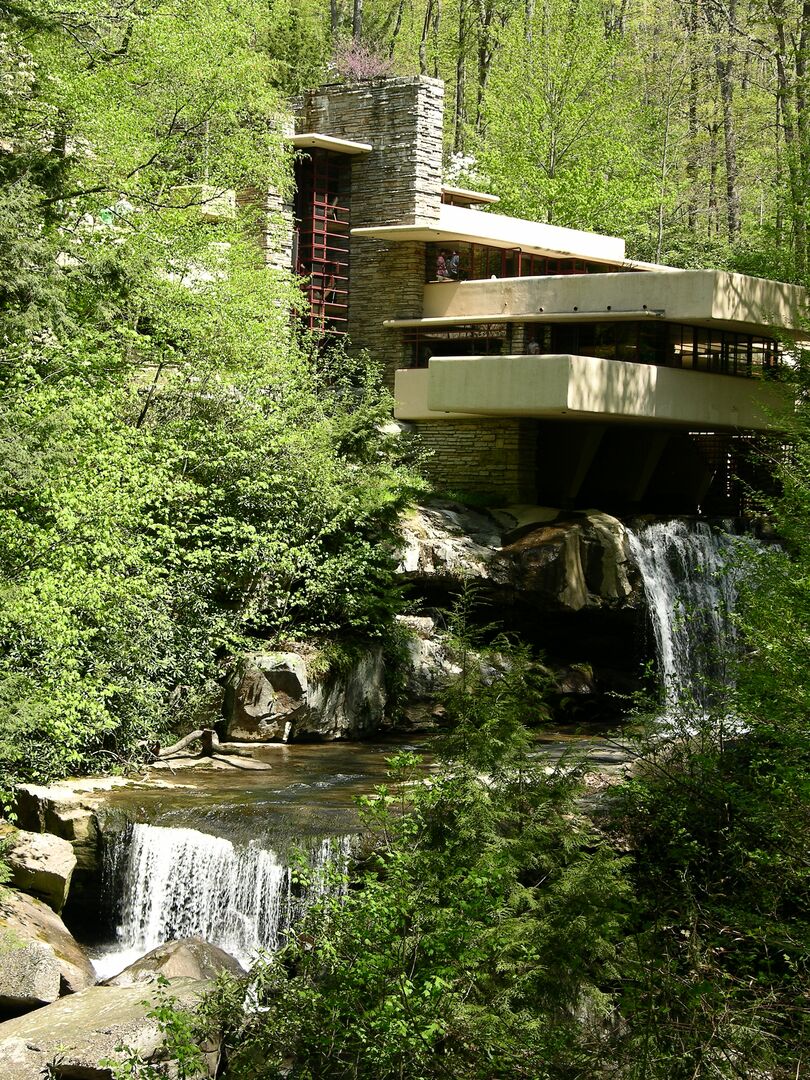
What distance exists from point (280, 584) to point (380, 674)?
78.9 inches

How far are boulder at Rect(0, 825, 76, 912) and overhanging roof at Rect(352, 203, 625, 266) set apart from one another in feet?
52.9

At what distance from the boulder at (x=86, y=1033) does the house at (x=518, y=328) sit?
44.7 ft

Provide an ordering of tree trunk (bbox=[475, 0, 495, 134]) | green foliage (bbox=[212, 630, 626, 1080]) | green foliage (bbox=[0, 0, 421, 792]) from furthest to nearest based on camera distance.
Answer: tree trunk (bbox=[475, 0, 495, 134])
green foliage (bbox=[0, 0, 421, 792])
green foliage (bbox=[212, 630, 626, 1080])

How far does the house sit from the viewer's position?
22.9 metres

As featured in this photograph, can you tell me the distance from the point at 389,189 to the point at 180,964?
63.6 ft

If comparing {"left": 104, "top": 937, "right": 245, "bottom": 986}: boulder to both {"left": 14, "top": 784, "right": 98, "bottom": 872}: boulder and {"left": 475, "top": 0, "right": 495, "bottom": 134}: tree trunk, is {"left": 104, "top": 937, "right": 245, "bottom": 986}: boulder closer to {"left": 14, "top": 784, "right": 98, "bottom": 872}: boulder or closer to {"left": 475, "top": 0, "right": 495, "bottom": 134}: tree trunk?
{"left": 14, "top": 784, "right": 98, "bottom": 872}: boulder

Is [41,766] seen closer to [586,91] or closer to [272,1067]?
[272,1067]

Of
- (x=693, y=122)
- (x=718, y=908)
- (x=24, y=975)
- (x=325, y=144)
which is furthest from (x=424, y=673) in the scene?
(x=693, y=122)

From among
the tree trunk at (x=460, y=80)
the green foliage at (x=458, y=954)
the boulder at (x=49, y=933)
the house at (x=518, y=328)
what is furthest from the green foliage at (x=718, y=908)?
the tree trunk at (x=460, y=80)

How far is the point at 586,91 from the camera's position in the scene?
35.3 m

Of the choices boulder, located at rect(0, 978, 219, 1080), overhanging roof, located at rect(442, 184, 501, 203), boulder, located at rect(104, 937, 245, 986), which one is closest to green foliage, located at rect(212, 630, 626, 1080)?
boulder, located at rect(0, 978, 219, 1080)

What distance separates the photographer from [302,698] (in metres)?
17.7

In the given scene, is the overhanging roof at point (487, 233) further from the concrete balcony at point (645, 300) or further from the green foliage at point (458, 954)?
the green foliage at point (458, 954)

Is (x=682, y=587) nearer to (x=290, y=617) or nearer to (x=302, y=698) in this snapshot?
(x=290, y=617)
